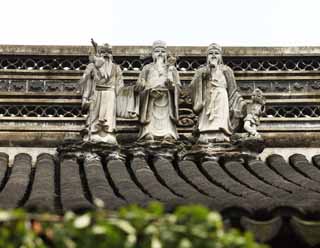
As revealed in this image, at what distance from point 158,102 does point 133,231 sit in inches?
428

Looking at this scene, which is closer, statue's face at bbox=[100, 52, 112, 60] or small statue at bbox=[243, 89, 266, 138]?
small statue at bbox=[243, 89, 266, 138]

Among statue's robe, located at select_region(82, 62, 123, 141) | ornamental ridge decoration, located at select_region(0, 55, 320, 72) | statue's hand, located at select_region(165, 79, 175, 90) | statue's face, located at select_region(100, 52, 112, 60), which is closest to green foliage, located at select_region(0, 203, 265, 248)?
statue's robe, located at select_region(82, 62, 123, 141)

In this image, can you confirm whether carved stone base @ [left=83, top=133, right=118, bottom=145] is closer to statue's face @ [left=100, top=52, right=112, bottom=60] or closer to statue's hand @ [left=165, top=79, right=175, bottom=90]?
statue's hand @ [left=165, top=79, right=175, bottom=90]

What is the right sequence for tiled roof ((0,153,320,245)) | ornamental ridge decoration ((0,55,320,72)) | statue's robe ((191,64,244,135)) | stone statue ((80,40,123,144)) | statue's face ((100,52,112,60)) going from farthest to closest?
1. ornamental ridge decoration ((0,55,320,72))
2. statue's face ((100,52,112,60))
3. statue's robe ((191,64,244,135))
4. stone statue ((80,40,123,144))
5. tiled roof ((0,153,320,245))

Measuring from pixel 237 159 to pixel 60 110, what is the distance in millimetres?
4074

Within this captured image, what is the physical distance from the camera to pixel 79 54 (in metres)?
21.3

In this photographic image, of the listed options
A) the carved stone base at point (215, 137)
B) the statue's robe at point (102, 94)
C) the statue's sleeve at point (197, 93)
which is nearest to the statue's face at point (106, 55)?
the statue's robe at point (102, 94)

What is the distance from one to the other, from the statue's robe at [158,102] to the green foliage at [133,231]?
10.4m

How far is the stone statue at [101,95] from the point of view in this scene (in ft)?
58.7

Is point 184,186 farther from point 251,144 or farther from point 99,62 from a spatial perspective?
point 99,62

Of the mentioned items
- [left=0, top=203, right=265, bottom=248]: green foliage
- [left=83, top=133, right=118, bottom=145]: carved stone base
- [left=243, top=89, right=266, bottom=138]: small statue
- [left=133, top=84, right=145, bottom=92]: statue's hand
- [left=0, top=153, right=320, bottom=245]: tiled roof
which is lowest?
[left=0, top=203, right=265, bottom=248]: green foliage

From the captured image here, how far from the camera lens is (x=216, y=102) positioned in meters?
18.3

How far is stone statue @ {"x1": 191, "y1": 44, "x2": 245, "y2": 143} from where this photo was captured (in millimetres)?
18031

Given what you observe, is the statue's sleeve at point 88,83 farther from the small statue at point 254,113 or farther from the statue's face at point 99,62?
the small statue at point 254,113
